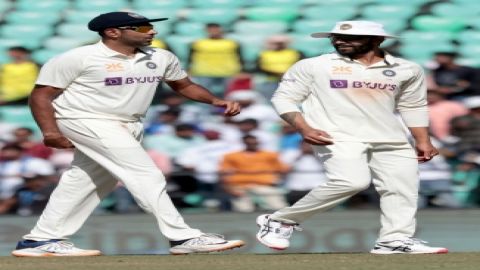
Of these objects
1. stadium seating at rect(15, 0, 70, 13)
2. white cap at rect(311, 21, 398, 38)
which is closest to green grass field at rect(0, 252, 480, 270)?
white cap at rect(311, 21, 398, 38)

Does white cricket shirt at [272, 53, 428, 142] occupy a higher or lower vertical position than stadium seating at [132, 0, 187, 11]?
higher

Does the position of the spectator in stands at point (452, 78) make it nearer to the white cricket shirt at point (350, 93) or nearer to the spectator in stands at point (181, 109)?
the spectator in stands at point (181, 109)

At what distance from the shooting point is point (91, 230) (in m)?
8.59

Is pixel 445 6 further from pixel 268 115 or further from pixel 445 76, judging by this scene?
pixel 268 115

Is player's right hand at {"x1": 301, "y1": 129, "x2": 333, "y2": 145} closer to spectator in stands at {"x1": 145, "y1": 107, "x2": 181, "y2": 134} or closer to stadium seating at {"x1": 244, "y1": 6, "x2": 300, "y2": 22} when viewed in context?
spectator in stands at {"x1": 145, "y1": 107, "x2": 181, "y2": 134}

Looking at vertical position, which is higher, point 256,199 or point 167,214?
point 167,214

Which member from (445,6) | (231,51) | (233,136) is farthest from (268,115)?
(445,6)

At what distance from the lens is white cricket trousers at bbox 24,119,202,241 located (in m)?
6.64

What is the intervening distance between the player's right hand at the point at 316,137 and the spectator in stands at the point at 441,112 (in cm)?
246

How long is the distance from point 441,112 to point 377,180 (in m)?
2.54

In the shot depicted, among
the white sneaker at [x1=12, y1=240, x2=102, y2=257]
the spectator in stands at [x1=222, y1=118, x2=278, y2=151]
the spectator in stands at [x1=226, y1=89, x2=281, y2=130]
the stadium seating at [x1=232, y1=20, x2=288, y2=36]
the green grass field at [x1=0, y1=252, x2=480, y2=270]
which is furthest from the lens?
the stadium seating at [x1=232, y1=20, x2=288, y2=36]

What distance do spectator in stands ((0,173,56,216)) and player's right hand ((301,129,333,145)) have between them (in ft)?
9.00

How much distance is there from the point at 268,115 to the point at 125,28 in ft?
10.7

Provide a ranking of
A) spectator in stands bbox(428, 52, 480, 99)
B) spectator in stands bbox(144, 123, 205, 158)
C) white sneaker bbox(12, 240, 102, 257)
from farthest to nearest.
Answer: spectator in stands bbox(428, 52, 480, 99), spectator in stands bbox(144, 123, 205, 158), white sneaker bbox(12, 240, 102, 257)
